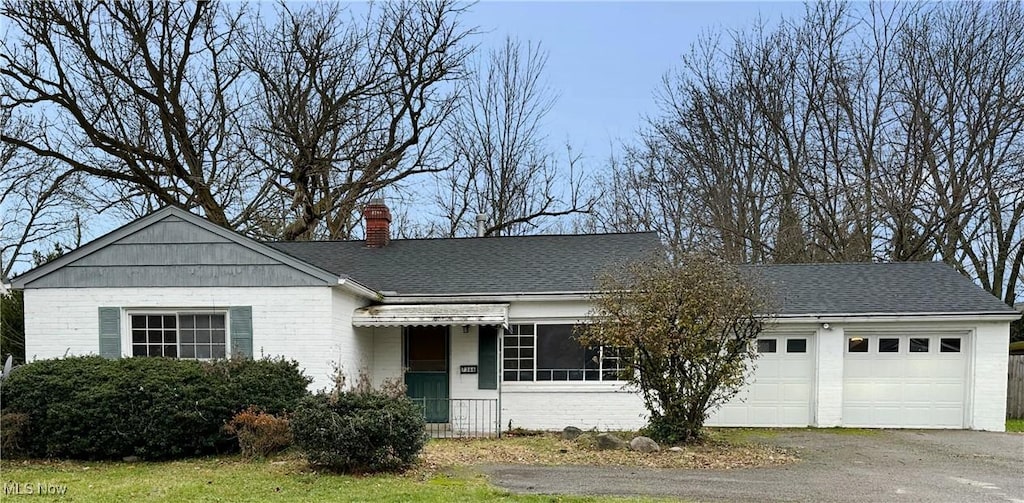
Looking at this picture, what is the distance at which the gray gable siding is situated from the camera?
993 cm

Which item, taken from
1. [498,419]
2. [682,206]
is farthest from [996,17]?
[498,419]

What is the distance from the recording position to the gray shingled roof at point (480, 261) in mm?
12109

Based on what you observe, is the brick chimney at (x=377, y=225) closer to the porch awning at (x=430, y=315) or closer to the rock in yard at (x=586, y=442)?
the porch awning at (x=430, y=315)

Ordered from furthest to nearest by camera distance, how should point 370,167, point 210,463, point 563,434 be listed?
point 370,167, point 563,434, point 210,463

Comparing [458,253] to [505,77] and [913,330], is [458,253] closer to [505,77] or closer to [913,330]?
[913,330]

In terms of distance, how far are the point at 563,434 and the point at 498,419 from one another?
1279 millimetres

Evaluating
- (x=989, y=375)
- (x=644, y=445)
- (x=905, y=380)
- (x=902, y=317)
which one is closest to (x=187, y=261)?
(x=644, y=445)

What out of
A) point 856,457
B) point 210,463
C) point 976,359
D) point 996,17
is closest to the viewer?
point 210,463

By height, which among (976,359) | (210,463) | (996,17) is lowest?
(210,463)

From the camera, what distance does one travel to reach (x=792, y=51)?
67.4 feet

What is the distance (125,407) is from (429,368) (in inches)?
205

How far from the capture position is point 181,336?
1016cm

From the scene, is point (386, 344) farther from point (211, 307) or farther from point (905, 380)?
point (905, 380)
